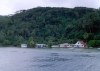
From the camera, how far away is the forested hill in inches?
4277

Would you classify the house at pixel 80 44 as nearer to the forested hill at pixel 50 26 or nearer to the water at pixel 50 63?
the forested hill at pixel 50 26

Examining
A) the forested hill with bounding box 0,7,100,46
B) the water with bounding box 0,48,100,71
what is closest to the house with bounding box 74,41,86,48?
the forested hill with bounding box 0,7,100,46

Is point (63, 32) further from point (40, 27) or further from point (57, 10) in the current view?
point (57, 10)

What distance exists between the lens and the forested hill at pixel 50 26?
356 ft

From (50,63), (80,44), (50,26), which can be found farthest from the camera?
(50,26)

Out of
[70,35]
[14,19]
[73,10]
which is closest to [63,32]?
[70,35]

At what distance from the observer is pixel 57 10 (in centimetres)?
13925

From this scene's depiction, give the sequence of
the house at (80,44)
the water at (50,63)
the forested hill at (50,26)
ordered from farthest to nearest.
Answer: the forested hill at (50,26) < the house at (80,44) < the water at (50,63)

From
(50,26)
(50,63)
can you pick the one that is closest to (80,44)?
(50,26)

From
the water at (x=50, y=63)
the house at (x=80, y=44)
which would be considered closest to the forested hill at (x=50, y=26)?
the house at (x=80, y=44)

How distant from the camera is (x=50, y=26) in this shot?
126438mm

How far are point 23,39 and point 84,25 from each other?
73.1ft

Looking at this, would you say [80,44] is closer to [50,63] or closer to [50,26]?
[50,26]

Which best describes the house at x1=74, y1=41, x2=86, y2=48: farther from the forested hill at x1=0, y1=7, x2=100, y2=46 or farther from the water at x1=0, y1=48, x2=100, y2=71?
the water at x1=0, y1=48, x2=100, y2=71
